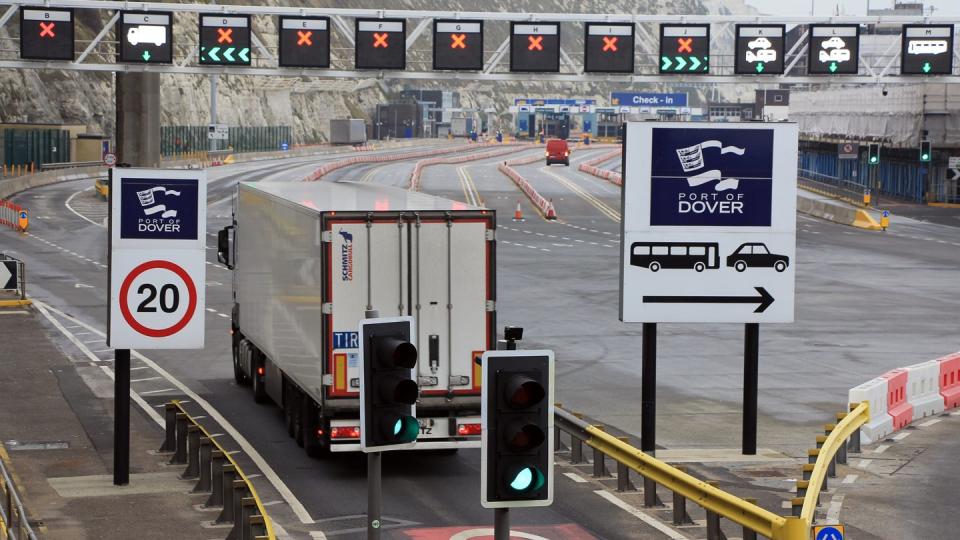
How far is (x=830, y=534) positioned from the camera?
13.8 meters

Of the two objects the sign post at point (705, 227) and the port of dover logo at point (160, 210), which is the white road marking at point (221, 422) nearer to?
the port of dover logo at point (160, 210)

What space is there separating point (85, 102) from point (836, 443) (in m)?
119

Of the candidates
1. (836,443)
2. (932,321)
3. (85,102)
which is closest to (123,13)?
(932,321)

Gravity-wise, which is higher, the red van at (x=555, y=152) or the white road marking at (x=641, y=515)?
the red van at (x=555, y=152)

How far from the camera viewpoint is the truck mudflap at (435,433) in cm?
1911

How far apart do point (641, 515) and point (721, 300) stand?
4033 millimetres

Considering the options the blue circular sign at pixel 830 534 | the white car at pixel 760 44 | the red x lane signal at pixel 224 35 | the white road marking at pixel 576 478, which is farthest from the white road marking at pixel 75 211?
the blue circular sign at pixel 830 534

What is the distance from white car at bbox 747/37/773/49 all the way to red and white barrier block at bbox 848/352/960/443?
2581 cm

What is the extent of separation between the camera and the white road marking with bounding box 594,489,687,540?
659 inches

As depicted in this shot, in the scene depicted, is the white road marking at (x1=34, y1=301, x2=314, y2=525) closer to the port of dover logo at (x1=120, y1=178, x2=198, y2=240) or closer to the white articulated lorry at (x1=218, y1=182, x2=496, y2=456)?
the white articulated lorry at (x1=218, y1=182, x2=496, y2=456)

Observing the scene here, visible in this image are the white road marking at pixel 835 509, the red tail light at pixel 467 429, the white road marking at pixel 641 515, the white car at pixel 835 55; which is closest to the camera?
the white road marking at pixel 641 515

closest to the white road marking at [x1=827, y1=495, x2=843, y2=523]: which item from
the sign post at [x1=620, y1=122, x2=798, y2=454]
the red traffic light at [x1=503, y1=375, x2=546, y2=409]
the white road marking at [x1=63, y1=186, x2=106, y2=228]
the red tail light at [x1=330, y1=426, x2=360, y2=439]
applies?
the sign post at [x1=620, y1=122, x2=798, y2=454]

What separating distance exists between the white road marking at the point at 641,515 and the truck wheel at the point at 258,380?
787 centimetres

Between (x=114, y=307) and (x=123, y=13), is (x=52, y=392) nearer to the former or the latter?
(x=114, y=307)
